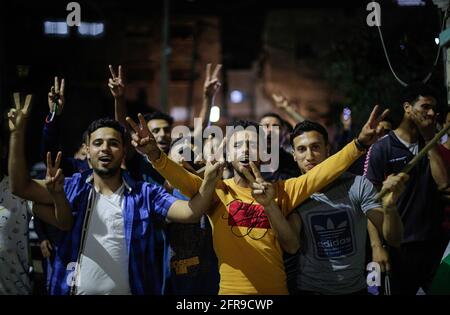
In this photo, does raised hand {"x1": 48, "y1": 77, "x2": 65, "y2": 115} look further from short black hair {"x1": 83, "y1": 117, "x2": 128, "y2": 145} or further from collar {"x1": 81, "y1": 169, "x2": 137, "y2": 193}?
collar {"x1": 81, "y1": 169, "x2": 137, "y2": 193}

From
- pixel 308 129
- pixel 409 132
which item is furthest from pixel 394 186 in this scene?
pixel 409 132

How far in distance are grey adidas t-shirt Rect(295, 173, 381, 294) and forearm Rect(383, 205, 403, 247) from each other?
18 cm

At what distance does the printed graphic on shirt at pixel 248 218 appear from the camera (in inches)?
132

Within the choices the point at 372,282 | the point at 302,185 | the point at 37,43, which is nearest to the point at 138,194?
the point at 302,185

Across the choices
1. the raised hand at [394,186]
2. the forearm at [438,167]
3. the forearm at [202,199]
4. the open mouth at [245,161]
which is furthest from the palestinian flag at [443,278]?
the forearm at [202,199]

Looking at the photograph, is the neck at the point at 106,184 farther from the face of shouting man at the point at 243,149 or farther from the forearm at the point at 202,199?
the face of shouting man at the point at 243,149

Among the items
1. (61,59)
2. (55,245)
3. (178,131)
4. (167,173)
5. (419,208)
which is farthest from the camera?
(61,59)

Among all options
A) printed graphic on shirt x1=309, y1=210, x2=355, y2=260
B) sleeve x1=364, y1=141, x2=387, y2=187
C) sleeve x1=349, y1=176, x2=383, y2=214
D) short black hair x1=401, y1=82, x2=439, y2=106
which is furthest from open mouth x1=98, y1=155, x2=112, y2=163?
short black hair x1=401, y1=82, x2=439, y2=106

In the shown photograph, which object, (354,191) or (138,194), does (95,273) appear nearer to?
(138,194)

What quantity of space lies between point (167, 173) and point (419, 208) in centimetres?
186

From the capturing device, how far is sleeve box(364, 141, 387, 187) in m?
4.03

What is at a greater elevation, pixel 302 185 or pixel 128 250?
pixel 302 185

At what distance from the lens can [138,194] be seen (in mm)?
3635

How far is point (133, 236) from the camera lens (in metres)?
3.49
